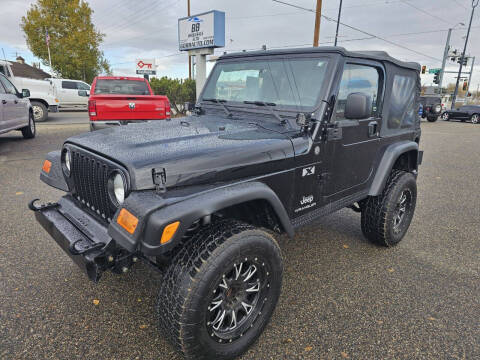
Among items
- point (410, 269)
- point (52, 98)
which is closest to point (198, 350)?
point (410, 269)

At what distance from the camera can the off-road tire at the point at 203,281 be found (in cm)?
179

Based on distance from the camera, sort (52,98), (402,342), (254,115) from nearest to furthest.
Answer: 1. (402,342)
2. (254,115)
3. (52,98)

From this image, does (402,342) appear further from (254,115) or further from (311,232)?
(254,115)

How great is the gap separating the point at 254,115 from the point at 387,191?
168cm

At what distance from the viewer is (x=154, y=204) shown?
171 centimetres

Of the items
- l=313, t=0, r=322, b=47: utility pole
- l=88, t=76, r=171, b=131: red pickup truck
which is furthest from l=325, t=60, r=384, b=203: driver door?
l=313, t=0, r=322, b=47: utility pole

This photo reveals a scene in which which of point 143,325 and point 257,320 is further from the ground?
point 257,320

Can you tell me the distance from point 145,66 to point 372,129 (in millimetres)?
24456

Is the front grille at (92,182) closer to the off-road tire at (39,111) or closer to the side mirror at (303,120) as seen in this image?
the side mirror at (303,120)

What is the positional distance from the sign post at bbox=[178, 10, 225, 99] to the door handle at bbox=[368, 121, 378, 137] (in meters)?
12.9

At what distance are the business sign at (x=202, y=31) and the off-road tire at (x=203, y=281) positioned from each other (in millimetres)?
14429

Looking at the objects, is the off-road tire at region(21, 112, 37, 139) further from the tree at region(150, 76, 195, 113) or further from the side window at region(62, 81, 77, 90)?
the tree at region(150, 76, 195, 113)

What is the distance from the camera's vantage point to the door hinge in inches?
71.6

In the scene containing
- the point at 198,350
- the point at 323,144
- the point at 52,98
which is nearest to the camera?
the point at 198,350
